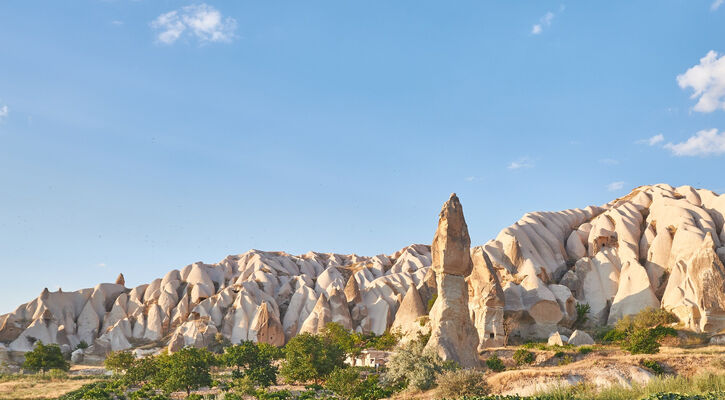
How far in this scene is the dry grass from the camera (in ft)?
85.3

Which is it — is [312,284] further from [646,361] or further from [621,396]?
[621,396]

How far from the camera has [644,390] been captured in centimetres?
1378

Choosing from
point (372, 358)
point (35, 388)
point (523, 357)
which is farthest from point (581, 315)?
point (35, 388)

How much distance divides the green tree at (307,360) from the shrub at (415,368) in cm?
476

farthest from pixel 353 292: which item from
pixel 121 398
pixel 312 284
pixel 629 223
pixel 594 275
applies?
pixel 121 398

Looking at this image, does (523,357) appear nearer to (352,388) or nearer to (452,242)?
(452,242)

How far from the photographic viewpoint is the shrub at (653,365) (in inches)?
816

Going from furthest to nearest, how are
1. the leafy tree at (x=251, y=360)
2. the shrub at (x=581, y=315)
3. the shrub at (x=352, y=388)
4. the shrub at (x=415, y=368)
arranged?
the shrub at (x=581, y=315) < the leafy tree at (x=251, y=360) < the shrub at (x=415, y=368) < the shrub at (x=352, y=388)

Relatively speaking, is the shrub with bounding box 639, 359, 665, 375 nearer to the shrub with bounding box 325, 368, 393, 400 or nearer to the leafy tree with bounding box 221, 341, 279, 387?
the shrub with bounding box 325, 368, 393, 400

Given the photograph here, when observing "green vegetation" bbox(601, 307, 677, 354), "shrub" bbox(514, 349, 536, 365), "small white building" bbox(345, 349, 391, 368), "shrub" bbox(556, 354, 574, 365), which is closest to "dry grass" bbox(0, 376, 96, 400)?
"small white building" bbox(345, 349, 391, 368)

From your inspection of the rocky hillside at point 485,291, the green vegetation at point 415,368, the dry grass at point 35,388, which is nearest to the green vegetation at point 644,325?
the rocky hillside at point 485,291

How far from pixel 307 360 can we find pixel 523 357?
1137cm

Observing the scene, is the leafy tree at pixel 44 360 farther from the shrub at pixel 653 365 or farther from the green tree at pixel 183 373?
the shrub at pixel 653 365

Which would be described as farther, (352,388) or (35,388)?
(35,388)
